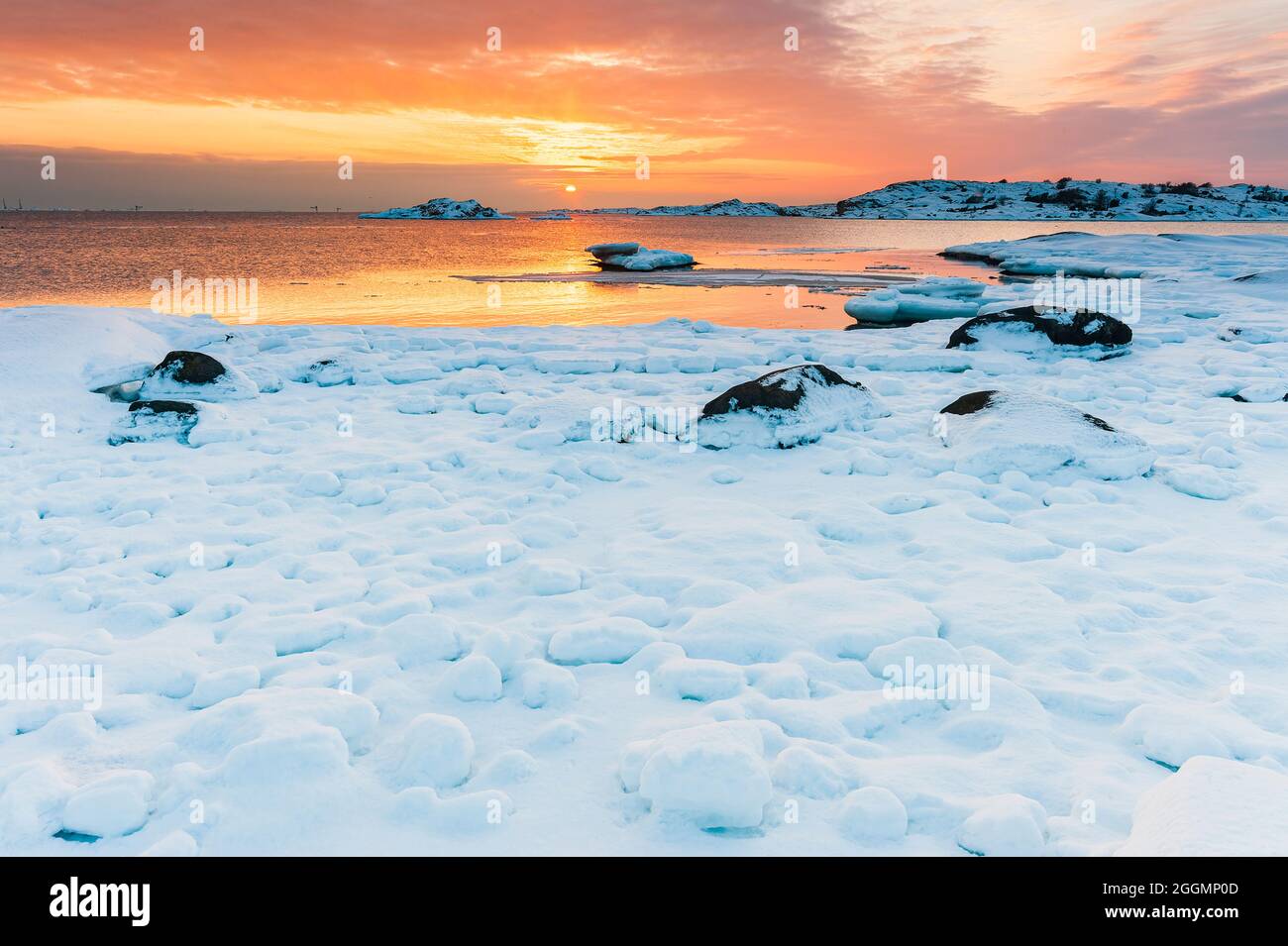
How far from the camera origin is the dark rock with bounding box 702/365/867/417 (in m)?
7.43

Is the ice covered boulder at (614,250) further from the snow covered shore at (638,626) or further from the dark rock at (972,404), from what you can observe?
the dark rock at (972,404)

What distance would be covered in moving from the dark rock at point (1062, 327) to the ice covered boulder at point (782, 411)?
14.2 ft

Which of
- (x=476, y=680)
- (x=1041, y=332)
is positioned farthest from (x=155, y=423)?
(x=1041, y=332)

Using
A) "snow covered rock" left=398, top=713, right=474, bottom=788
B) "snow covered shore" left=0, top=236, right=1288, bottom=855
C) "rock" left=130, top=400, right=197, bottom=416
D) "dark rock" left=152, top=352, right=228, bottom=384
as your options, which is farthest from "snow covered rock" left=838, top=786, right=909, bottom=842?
"dark rock" left=152, top=352, right=228, bottom=384

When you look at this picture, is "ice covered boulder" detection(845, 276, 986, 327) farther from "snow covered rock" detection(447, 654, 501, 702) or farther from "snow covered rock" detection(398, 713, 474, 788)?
"snow covered rock" detection(398, 713, 474, 788)

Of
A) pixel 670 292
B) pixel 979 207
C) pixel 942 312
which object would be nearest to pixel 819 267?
pixel 670 292

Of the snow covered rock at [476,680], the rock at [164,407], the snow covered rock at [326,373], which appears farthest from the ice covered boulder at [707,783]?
the snow covered rock at [326,373]

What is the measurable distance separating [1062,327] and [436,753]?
10.8 meters

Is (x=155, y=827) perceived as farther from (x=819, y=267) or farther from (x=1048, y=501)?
(x=819, y=267)

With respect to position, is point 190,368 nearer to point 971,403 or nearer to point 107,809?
point 107,809

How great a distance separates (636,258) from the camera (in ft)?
120

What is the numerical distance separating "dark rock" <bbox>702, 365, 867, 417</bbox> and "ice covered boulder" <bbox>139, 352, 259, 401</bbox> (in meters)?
5.27

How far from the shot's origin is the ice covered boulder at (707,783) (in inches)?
110
